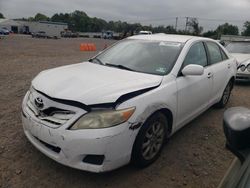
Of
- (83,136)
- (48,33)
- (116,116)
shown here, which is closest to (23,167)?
(83,136)

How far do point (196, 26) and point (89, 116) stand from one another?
2899 inches

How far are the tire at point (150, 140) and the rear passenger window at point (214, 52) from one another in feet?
6.65

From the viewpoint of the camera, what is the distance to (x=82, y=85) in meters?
2.99

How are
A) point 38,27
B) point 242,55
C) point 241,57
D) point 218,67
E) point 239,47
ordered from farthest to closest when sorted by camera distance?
point 38,27 → point 239,47 → point 242,55 → point 241,57 → point 218,67

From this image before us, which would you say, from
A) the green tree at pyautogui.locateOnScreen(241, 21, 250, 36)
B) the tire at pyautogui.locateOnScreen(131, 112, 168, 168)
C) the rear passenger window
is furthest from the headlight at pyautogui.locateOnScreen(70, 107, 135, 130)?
the green tree at pyautogui.locateOnScreen(241, 21, 250, 36)

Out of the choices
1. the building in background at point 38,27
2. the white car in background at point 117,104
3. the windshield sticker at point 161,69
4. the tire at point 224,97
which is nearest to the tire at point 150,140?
the white car in background at point 117,104

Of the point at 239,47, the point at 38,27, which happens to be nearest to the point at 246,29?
the point at 38,27

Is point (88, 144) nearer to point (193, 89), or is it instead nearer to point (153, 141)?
point (153, 141)

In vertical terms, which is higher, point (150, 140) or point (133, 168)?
point (150, 140)

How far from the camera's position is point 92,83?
305cm

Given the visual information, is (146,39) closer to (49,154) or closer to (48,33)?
(49,154)

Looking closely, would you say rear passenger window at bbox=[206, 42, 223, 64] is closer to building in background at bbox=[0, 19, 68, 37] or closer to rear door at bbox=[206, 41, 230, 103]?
rear door at bbox=[206, 41, 230, 103]

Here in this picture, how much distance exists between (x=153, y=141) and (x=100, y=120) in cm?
87

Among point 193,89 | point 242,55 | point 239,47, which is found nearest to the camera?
point 193,89
